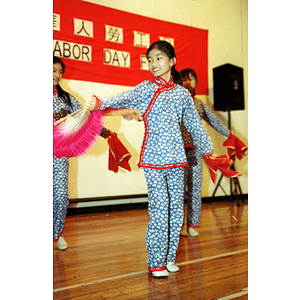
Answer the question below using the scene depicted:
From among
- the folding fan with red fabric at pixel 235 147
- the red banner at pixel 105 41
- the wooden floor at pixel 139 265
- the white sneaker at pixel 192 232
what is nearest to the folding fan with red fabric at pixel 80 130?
the wooden floor at pixel 139 265

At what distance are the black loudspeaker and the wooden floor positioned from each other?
1125 mm

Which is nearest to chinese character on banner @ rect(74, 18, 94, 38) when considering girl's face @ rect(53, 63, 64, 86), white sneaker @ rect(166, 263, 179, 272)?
girl's face @ rect(53, 63, 64, 86)

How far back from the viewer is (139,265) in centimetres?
167

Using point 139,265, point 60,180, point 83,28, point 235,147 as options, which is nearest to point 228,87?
point 235,147

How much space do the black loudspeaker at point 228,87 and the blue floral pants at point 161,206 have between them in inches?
65.6

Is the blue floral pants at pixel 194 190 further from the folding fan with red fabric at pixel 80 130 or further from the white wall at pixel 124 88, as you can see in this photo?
the white wall at pixel 124 88

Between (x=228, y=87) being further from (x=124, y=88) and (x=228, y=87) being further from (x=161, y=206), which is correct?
(x=161, y=206)

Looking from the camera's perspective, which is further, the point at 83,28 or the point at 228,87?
the point at 228,87

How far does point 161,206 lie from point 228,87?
6.67ft

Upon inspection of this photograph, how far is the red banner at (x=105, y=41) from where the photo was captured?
2865mm

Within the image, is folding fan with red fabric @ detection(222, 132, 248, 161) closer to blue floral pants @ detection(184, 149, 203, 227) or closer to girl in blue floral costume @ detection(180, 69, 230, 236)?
girl in blue floral costume @ detection(180, 69, 230, 236)

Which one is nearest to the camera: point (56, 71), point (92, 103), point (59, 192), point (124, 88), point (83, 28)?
point (92, 103)
